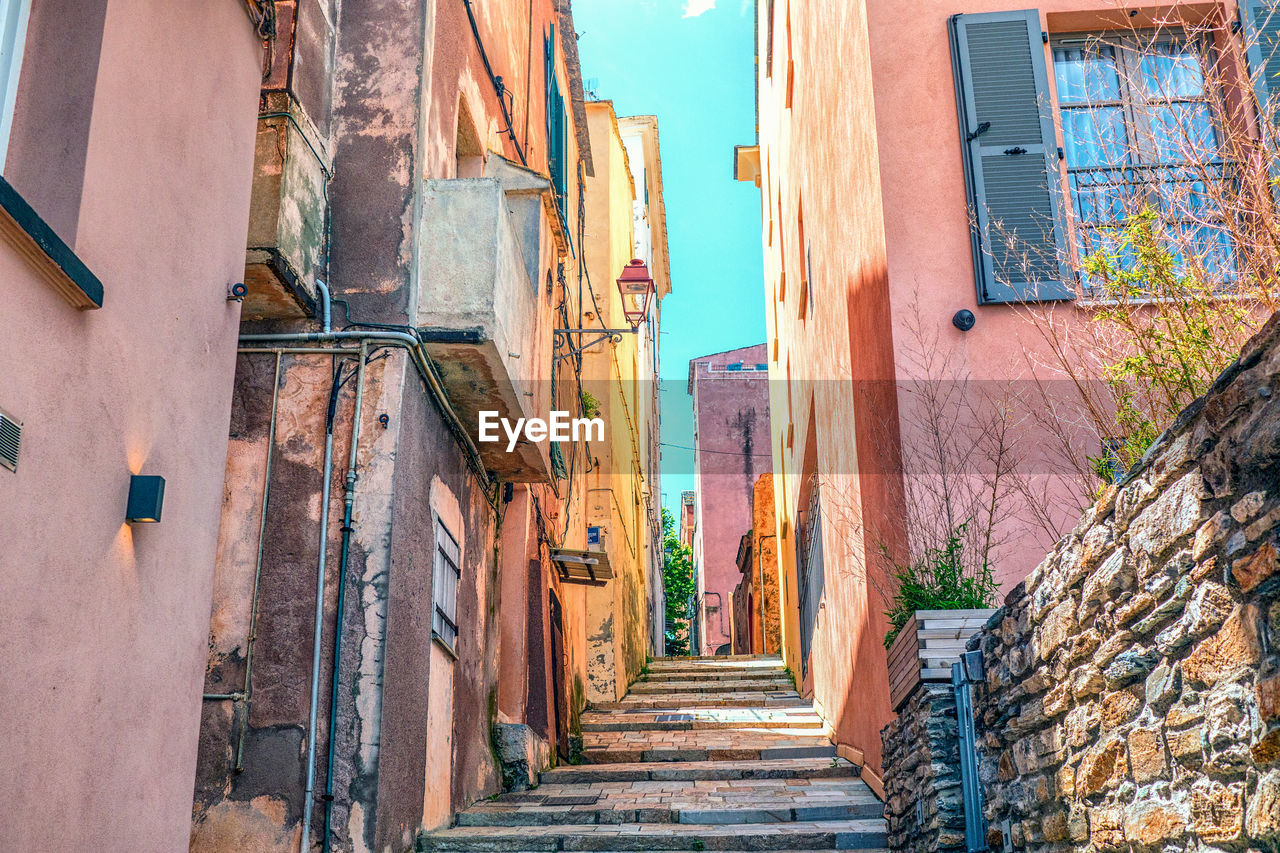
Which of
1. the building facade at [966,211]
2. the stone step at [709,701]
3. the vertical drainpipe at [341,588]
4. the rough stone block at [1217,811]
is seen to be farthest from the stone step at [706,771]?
the rough stone block at [1217,811]

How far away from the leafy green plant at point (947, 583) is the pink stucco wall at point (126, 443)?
337 centimetres

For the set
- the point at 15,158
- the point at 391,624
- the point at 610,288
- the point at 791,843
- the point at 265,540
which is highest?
A: the point at 610,288

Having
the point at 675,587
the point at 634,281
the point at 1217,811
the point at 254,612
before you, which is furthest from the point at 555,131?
the point at 675,587

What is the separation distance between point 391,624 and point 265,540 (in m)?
0.87

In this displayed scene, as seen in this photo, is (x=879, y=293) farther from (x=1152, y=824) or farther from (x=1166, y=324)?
(x=1152, y=824)

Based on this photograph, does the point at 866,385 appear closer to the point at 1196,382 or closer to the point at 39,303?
the point at 1196,382

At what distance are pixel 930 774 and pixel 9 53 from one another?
185 inches

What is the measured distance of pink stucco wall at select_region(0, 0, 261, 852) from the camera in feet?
11.8

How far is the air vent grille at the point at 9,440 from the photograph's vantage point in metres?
3.48

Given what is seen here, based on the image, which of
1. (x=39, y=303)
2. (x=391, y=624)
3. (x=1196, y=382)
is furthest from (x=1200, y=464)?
(x=391, y=624)

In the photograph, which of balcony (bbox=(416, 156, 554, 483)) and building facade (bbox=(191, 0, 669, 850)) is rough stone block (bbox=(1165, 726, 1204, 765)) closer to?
building facade (bbox=(191, 0, 669, 850))

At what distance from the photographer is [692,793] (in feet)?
27.4

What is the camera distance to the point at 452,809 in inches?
299

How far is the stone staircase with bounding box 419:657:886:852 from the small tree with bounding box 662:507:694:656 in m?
24.6
